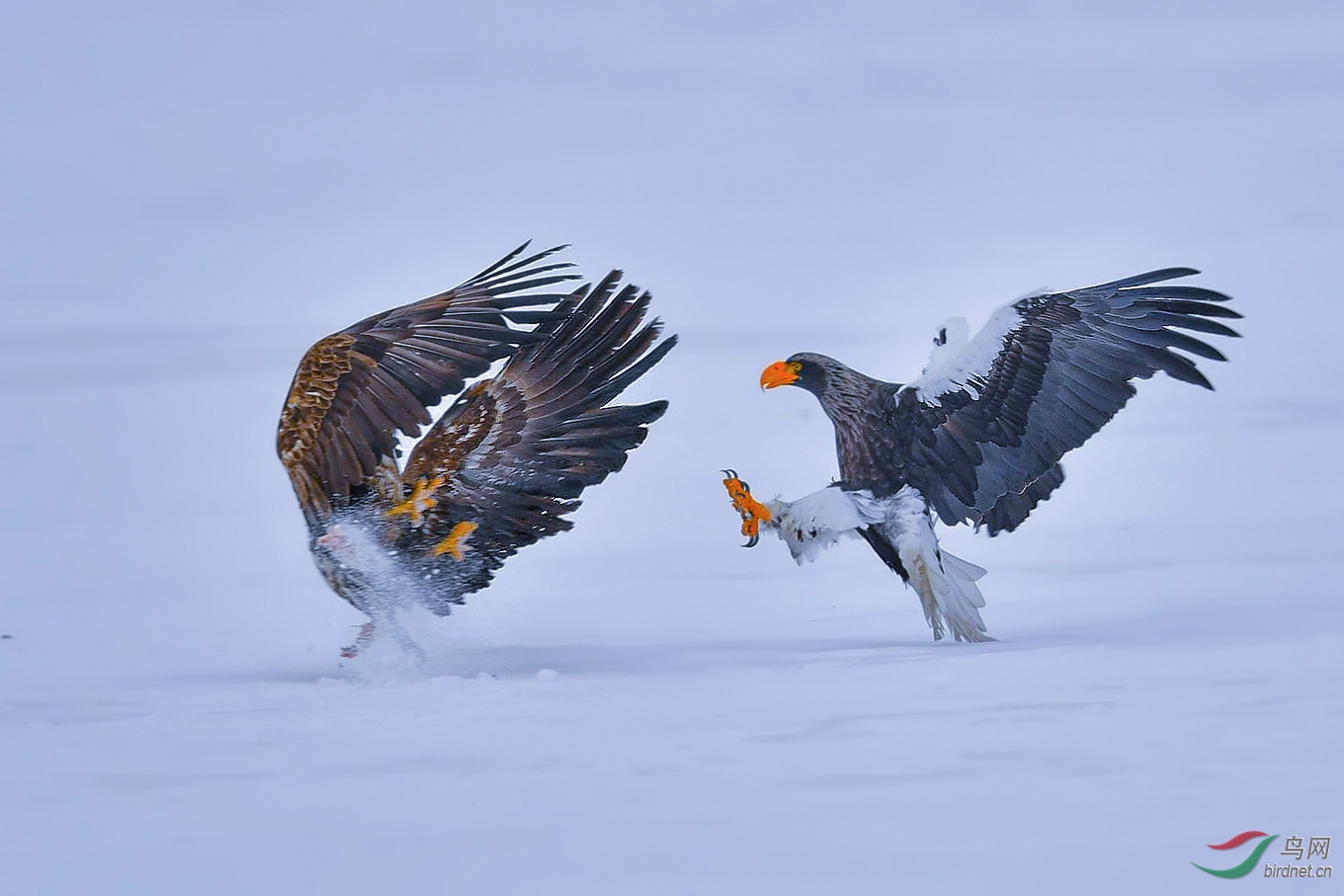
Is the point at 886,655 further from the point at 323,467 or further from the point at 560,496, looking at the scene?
the point at 323,467

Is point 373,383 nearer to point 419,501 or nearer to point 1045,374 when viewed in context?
point 419,501

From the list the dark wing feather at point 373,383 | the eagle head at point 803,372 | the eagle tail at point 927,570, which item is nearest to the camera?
the dark wing feather at point 373,383

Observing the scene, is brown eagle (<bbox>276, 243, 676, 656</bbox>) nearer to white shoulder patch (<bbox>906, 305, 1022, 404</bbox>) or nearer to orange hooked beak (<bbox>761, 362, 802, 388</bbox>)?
orange hooked beak (<bbox>761, 362, 802, 388</bbox>)

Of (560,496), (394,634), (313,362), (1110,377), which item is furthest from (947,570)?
(313,362)

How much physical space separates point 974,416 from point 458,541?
1.82m

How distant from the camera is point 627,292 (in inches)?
244

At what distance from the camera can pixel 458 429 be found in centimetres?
589

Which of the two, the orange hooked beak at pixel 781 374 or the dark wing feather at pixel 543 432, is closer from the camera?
the dark wing feather at pixel 543 432

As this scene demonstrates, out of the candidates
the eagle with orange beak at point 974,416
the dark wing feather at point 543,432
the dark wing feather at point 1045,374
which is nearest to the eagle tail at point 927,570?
the eagle with orange beak at point 974,416

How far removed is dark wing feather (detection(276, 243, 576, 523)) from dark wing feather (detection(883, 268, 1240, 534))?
1.39 metres

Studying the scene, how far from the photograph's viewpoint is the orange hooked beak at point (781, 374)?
6.30m

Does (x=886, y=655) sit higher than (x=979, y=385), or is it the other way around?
(x=979, y=385)

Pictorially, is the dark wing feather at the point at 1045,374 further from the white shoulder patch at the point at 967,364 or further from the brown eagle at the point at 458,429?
the brown eagle at the point at 458,429

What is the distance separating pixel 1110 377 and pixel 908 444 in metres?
0.73
